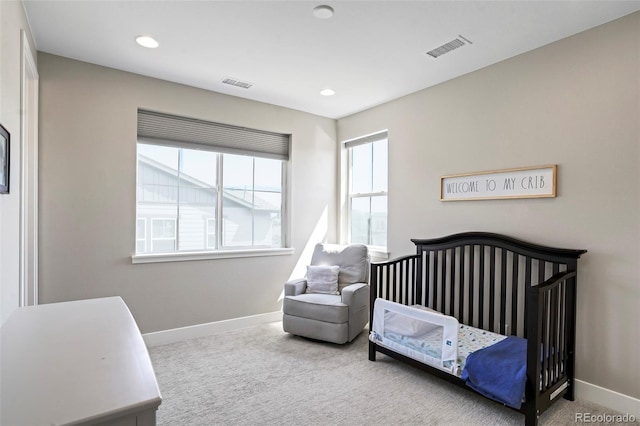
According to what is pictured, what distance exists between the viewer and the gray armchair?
3.28 metres

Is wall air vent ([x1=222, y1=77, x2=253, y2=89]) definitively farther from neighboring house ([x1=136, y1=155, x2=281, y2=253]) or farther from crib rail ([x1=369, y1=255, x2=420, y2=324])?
crib rail ([x1=369, y1=255, x2=420, y2=324])

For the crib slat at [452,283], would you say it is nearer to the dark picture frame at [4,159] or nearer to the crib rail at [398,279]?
the crib rail at [398,279]

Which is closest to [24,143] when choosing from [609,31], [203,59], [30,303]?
[30,303]

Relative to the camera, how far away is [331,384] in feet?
8.46

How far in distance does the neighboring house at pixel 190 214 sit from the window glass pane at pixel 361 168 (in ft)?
3.55

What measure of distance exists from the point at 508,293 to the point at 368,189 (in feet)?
6.53

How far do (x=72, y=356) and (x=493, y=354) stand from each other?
7.35 feet

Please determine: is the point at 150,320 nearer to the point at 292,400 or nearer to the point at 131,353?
the point at 292,400

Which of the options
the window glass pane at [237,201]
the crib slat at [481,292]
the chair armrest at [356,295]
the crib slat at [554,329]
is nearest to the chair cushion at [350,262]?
the chair armrest at [356,295]

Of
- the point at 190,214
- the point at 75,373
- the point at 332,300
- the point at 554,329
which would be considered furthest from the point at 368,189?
the point at 75,373

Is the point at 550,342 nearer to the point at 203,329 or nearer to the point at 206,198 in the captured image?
the point at 203,329

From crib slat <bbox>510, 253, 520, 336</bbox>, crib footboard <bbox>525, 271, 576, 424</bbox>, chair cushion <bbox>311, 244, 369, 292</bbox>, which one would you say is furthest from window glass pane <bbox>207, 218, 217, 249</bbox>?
crib footboard <bbox>525, 271, 576, 424</bbox>

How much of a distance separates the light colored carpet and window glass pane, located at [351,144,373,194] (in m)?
1.93

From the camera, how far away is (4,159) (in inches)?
70.1
